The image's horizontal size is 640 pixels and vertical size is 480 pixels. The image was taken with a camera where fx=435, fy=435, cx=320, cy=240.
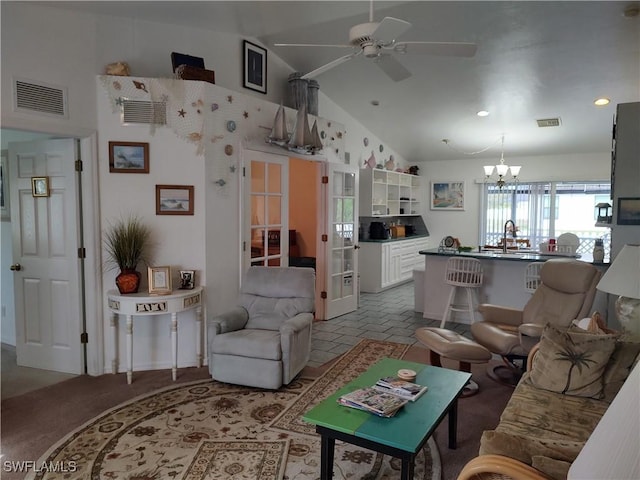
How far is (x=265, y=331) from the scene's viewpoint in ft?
12.0

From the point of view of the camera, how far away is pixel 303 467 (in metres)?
2.40

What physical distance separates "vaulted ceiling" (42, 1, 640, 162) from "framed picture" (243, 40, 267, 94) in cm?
14

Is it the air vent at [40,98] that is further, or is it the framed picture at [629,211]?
the framed picture at [629,211]

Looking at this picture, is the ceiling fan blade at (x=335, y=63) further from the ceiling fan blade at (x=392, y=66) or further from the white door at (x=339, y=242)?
the white door at (x=339, y=242)

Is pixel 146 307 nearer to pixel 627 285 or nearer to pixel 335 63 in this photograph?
pixel 335 63

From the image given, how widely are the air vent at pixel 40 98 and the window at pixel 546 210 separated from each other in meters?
7.06

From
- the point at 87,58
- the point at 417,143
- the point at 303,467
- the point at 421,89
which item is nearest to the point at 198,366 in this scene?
the point at 303,467

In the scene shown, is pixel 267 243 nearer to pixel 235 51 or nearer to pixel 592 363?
pixel 235 51

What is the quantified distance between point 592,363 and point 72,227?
392 centimetres

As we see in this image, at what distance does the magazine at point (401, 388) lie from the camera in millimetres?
2314

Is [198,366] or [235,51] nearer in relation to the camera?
[198,366]

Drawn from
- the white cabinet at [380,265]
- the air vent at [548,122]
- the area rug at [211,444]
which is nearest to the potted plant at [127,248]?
the area rug at [211,444]

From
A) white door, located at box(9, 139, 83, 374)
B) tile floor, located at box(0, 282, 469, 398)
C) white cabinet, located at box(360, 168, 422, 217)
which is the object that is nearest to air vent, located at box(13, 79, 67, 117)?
white door, located at box(9, 139, 83, 374)

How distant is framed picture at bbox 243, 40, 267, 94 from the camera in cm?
479
